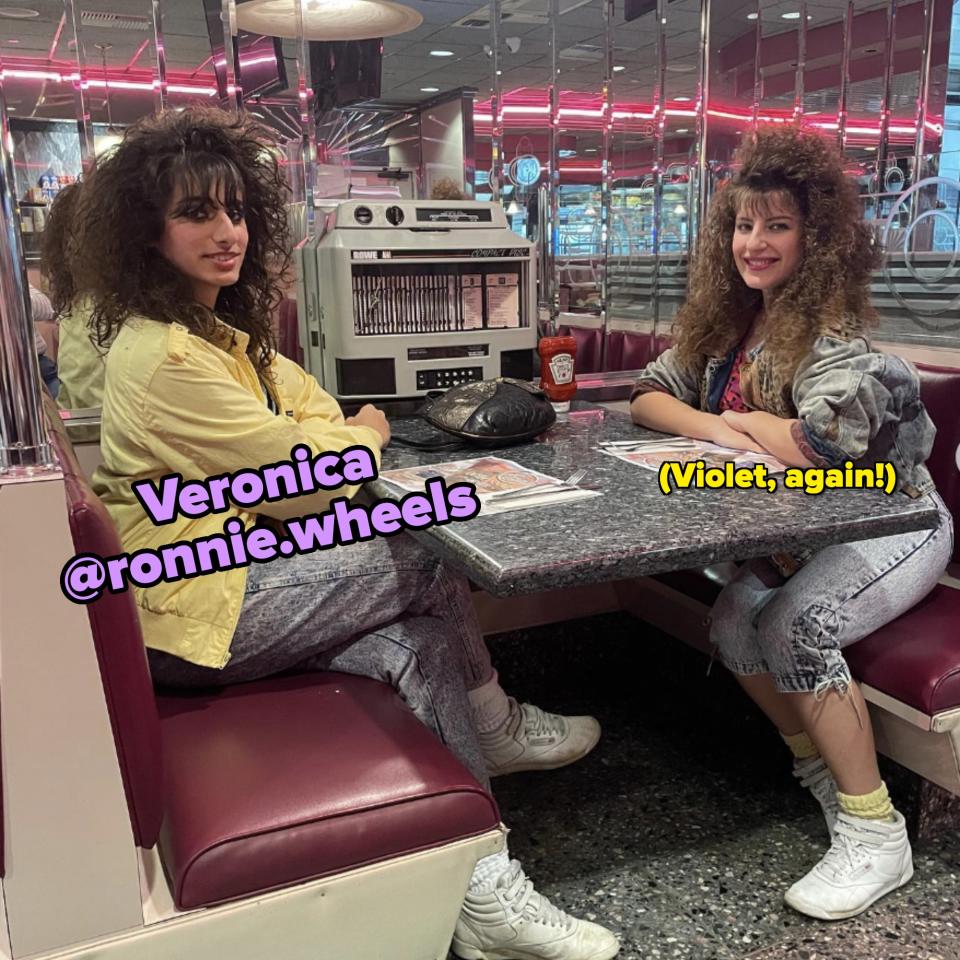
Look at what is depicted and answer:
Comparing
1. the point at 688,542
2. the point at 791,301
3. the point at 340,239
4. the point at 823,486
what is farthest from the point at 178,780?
the point at 791,301

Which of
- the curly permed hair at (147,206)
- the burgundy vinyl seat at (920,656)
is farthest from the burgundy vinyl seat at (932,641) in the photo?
the curly permed hair at (147,206)

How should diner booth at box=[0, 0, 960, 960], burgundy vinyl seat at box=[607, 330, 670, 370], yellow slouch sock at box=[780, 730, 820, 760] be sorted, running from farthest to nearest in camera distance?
burgundy vinyl seat at box=[607, 330, 670, 370] < yellow slouch sock at box=[780, 730, 820, 760] < diner booth at box=[0, 0, 960, 960]

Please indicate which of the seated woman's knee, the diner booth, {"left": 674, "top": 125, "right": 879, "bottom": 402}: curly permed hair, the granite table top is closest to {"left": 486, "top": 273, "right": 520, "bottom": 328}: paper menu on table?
the diner booth

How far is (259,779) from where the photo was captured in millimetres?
1255

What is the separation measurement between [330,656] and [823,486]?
865 mm

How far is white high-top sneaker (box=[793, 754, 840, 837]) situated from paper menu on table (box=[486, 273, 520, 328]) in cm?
123

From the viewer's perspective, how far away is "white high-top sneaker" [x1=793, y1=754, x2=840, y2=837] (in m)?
1.87

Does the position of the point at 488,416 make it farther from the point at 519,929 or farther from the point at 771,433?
the point at 519,929

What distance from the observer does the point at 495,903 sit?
153cm

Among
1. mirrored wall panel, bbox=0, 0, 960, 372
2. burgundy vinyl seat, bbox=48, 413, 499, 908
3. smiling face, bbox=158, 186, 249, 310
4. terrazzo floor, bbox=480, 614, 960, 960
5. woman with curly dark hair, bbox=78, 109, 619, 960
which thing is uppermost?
mirrored wall panel, bbox=0, 0, 960, 372

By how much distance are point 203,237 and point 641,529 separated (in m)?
0.94

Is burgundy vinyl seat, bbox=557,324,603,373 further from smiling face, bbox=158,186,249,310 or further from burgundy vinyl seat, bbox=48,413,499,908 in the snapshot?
burgundy vinyl seat, bbox=48,413,499,908

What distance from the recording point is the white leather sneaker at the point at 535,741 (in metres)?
2.06

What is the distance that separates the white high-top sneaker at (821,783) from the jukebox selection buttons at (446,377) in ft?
3.68
